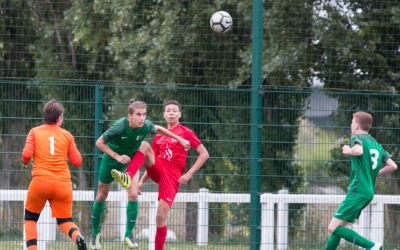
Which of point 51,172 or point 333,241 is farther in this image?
point 333,241

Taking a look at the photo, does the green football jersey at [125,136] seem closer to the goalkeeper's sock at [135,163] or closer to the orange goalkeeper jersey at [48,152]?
the goalkeeper's sock at [135,163]

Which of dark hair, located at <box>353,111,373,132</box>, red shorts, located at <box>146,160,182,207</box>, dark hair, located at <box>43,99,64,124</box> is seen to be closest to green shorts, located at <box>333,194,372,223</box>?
dark hair, located at <box>353,111,373,132</box>

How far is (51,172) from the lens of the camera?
1038cm

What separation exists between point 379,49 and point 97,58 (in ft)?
19.1

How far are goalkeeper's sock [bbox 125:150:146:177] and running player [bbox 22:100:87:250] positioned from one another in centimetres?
101

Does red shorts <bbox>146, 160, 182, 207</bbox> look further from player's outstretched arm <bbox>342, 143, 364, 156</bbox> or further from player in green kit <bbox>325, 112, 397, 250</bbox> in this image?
player's outstretched arm <bbox>342, 143, 364, 156</bbox>

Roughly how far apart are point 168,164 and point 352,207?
2.44 metres

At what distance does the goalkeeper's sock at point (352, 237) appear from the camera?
10.8m

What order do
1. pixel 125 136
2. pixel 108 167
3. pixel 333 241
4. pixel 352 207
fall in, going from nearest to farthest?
pixel 352 207
pixel 333 241
pixel 125 136
pixel 108 167

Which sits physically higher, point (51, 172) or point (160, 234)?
point (51, 172)

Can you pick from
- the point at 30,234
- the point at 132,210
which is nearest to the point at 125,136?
the point at 132,210

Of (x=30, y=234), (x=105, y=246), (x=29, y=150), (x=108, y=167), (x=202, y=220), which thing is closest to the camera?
(x=29, y=150)

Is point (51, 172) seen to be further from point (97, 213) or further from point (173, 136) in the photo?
point (173, 136)

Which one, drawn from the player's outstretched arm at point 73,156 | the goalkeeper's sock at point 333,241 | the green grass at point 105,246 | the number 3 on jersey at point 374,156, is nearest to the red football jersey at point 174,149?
the player's outstretched arm at point 73,156
